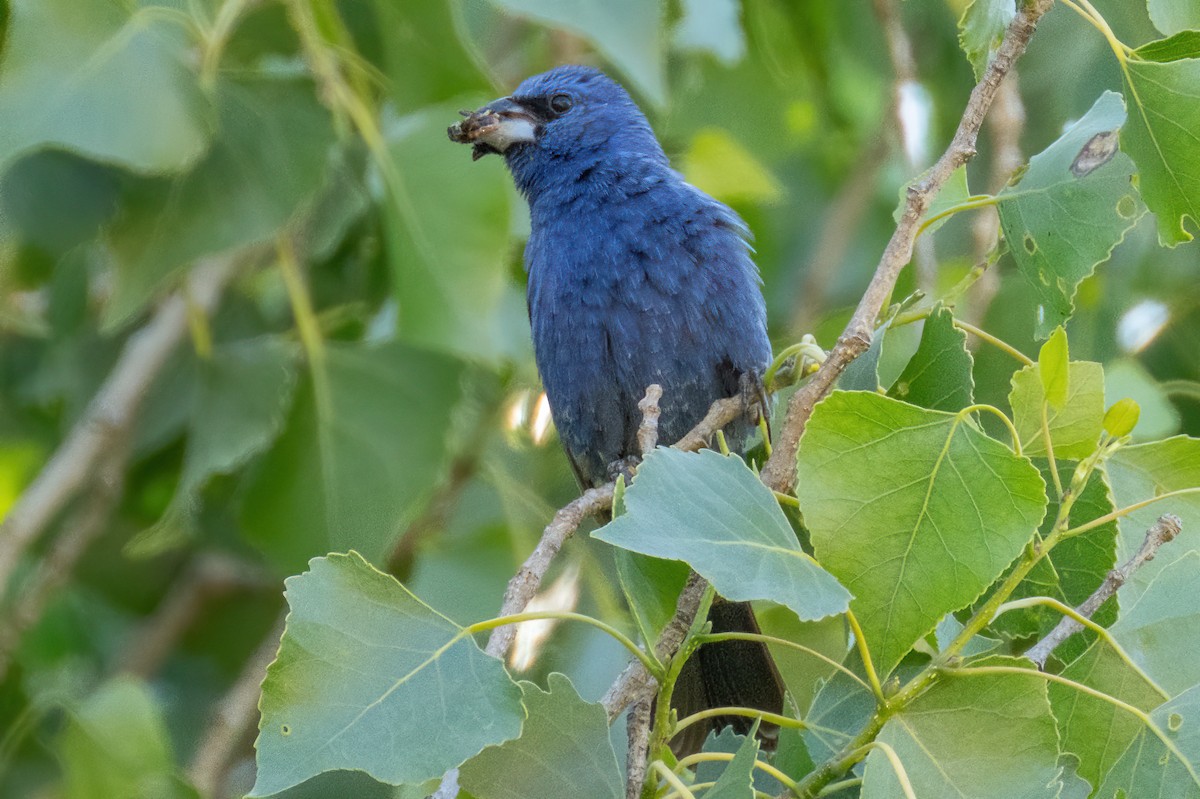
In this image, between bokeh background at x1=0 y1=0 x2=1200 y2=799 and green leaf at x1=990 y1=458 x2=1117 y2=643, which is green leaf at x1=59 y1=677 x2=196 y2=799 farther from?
green leaf at x1=990 y1=458 x2=1117 y2=643

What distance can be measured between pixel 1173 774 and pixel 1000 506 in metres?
0.38

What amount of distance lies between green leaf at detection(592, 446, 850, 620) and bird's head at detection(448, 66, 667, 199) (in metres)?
2.05

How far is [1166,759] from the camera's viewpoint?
1689 millimetres

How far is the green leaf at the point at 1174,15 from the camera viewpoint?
220 centimetres

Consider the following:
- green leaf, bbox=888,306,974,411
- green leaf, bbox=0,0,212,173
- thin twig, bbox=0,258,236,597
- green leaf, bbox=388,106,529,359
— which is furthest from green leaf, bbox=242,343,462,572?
green leaf, bbox=888,306,974,411

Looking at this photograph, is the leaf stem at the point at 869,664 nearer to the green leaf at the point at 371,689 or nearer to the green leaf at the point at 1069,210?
the green leaf at the point at 371,689

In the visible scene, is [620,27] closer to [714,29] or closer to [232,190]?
[232,190]

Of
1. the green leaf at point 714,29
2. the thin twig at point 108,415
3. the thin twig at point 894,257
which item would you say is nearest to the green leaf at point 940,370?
the thin twig at point 894,257

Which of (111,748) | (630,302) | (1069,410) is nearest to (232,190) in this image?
(630,302)

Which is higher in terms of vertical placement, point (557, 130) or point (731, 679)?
point (557, 130)

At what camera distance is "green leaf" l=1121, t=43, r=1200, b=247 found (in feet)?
6.45

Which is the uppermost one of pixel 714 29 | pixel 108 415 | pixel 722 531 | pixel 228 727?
pixel 714 29

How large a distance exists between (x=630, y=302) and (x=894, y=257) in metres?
1.33

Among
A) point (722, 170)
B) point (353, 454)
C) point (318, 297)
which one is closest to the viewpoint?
point (353, 454)
